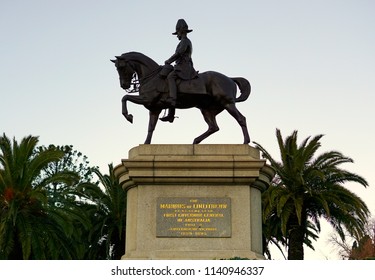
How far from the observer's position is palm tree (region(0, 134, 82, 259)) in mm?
26969

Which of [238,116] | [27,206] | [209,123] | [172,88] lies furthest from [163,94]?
[27,206]

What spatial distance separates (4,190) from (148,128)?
1201 centimetres

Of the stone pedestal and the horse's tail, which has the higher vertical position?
the horse's tail

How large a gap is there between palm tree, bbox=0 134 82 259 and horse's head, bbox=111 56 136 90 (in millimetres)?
10442

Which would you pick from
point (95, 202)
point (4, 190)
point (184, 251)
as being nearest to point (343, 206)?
point (95, 202)

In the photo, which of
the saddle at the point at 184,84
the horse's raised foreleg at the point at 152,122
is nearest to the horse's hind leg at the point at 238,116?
the saddle at the point at 184,84

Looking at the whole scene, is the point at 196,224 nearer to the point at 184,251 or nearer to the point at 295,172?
the point at 184,251

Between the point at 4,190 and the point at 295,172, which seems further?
the point at 295,172

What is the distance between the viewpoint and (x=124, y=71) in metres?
17.6

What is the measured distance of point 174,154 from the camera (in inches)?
640

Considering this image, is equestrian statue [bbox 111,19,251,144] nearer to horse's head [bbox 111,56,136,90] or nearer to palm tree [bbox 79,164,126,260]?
horse's head [bbox 111,56,136,90]

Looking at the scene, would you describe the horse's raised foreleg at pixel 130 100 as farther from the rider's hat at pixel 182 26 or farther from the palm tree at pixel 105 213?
the palm tree at pixel 105 213

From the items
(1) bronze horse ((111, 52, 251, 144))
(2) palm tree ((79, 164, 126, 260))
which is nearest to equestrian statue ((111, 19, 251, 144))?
(1) bronze horse ((111, 52, 251, 144))

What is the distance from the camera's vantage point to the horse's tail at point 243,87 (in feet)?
58.9
